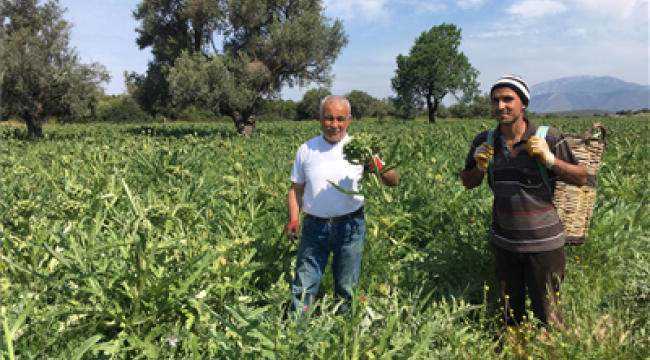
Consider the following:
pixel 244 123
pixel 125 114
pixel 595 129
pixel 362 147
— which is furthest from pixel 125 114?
pixel 595 129

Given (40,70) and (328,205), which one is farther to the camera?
(40,70)

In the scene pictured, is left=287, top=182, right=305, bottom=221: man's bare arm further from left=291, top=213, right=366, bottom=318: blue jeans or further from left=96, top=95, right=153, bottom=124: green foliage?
left=96, top=95, right=153, bottom=124: green foliage

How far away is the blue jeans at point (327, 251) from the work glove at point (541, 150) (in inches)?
46.0

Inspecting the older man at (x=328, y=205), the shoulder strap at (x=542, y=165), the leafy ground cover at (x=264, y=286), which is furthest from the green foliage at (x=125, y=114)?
the shoulder strap at (x=542, y=165)

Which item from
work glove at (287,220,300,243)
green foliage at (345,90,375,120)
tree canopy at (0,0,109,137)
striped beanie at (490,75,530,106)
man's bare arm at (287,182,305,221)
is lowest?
work glove at (287,220,300,243)

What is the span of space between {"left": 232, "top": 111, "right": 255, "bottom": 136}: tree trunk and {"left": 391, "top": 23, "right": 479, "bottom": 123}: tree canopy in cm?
3129

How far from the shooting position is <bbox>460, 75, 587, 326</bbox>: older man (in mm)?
2498

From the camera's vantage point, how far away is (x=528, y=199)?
2574 millimetres

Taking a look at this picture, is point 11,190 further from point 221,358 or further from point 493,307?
point 493,307

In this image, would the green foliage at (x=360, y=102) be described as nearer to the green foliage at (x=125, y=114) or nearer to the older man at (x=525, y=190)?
the green foliage at (x=125, y=114)

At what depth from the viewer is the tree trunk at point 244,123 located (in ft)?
66.1

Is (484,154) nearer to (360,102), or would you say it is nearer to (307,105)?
(307,105)

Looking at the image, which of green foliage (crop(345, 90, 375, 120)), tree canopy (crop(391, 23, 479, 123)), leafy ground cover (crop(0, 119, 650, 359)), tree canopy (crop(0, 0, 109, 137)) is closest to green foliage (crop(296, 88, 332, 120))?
green foliage (crop(345, 90, 375, 120))

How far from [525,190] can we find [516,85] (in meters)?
0.67
